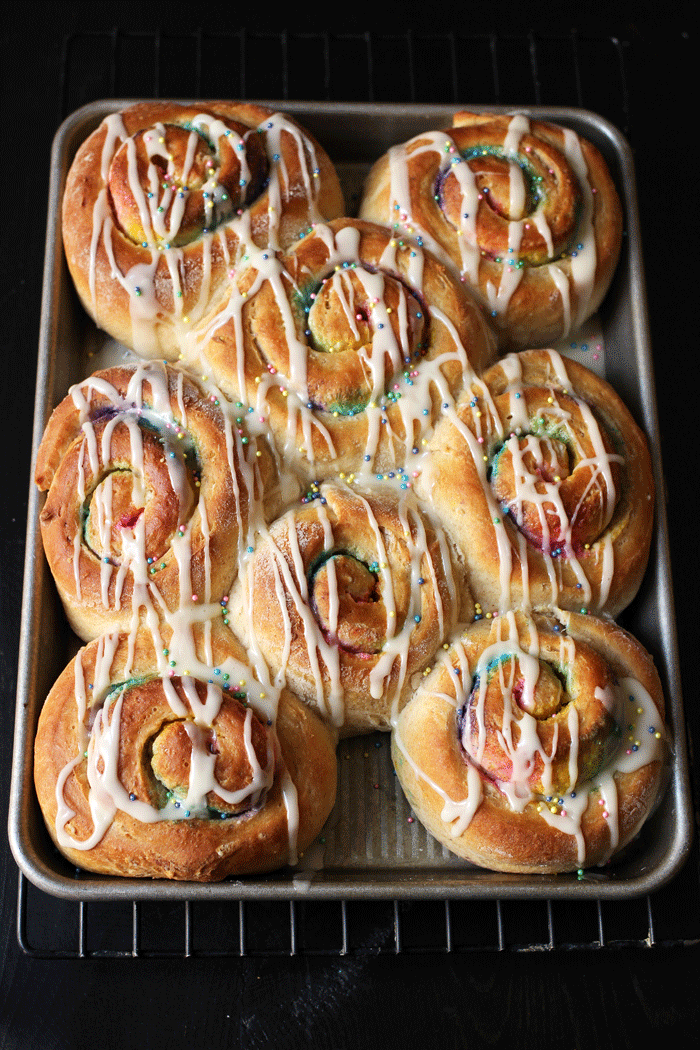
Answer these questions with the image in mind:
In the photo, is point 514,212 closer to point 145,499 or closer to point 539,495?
point 539,495

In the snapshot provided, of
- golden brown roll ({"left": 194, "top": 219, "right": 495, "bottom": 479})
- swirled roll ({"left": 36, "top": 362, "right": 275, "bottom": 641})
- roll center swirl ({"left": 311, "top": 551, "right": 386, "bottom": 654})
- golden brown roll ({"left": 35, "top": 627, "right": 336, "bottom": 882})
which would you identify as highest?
golden brown roll ({"left": 194, "top": 219, "right": 495, "bottom": 479})

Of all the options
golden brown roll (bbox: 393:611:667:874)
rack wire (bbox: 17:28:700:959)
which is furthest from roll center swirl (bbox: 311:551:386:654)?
rack wire (bbox: 17:28:700:959)

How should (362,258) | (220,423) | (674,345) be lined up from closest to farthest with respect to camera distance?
(220,423)
(362,258)
(674,345)

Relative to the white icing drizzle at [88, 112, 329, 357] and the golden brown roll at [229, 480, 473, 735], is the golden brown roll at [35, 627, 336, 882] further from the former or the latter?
the white icing drizzle at [88, 112, 329, 357]

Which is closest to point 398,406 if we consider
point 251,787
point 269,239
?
point 269,239

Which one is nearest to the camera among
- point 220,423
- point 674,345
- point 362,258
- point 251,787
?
point 251,787

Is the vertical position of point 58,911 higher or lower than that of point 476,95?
lower

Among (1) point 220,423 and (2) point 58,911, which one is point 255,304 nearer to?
(1) point 220,423

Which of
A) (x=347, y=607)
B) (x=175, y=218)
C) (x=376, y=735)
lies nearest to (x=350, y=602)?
(x=347, y=607)
